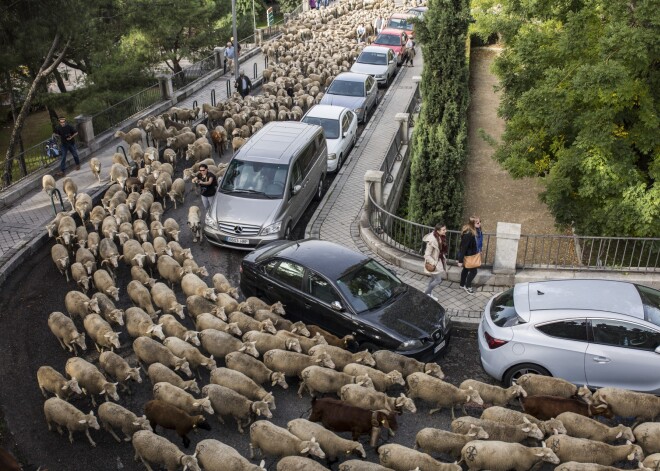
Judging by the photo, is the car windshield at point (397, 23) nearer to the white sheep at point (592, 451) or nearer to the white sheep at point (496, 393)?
the white sheep at point (496, 393)

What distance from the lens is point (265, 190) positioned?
50.1 feet

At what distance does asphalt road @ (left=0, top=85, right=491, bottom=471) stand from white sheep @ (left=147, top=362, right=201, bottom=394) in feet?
1.96

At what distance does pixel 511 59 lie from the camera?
15484 millimetres

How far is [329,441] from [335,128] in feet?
43.1

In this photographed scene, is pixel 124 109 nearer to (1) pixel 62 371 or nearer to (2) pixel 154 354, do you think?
(1) pixel 62 371

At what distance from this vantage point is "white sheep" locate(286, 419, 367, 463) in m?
8.78

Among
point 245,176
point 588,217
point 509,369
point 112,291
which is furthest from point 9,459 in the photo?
point 588,217

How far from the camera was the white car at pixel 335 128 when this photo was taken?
19719mm

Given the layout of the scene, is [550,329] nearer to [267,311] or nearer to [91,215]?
[267,311]

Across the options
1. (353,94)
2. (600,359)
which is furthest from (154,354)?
(353,94)

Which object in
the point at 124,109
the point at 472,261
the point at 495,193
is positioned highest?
the point at 124,109

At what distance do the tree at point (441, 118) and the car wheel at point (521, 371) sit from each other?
204 inches

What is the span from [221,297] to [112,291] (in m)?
2.25

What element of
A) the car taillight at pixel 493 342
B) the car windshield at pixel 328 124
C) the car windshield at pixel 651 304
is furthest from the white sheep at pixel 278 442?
the car windshield at pixel 328 124
